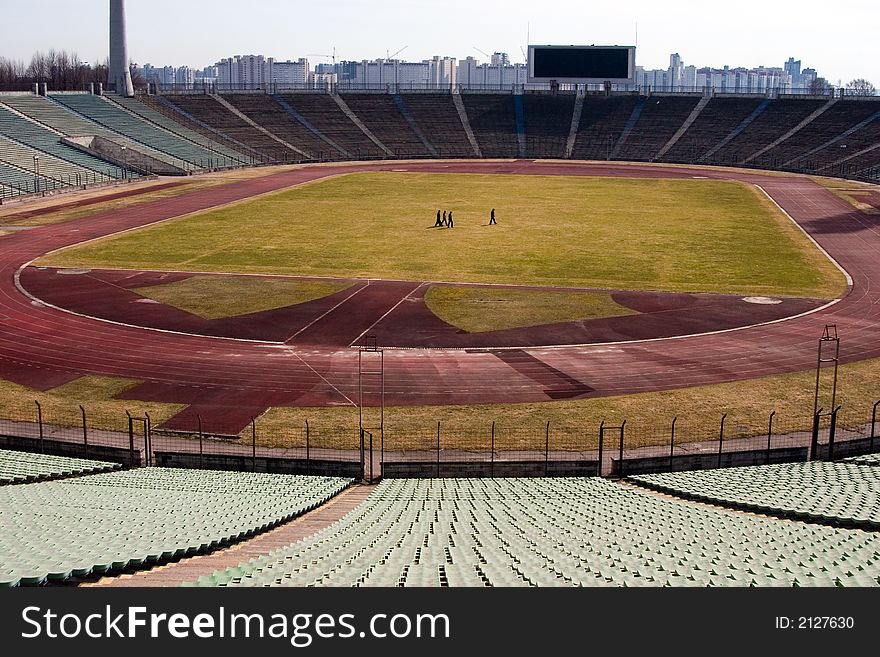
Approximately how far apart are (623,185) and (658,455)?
9185 cm

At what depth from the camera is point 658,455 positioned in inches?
1313

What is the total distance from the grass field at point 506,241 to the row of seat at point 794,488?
30.3 metres

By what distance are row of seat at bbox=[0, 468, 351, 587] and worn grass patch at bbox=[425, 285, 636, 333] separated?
22.4 m

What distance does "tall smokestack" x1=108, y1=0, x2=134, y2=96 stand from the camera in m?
151

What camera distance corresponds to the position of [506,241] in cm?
7750

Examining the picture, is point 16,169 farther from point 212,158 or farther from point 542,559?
point 542,559

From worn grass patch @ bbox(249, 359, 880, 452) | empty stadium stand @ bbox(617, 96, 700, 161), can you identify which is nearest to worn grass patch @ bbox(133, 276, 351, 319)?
worn grass patch @ bbox(249, 359, 880, 452)

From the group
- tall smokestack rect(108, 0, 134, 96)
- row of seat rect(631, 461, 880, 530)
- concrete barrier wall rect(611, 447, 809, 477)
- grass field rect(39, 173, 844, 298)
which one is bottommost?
concrete barrier wall rect(611, 447, 809, 477)

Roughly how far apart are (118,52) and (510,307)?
122504 millimetres

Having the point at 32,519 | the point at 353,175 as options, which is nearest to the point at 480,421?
the point at 32,519

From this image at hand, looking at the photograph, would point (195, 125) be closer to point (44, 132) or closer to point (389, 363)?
point (44, 132)

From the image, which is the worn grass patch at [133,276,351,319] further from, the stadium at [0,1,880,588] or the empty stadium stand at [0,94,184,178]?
the empty stadium stand at [0,94,184,178]

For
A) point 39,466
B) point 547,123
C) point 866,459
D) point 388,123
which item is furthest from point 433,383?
point 547,123

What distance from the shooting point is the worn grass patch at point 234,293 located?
5419 centimetres
